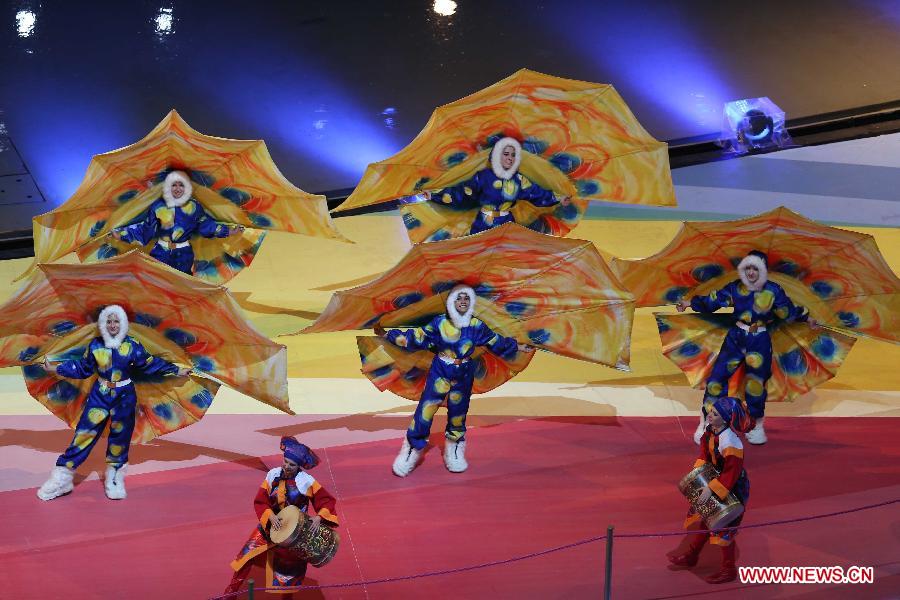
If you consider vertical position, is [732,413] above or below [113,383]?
above

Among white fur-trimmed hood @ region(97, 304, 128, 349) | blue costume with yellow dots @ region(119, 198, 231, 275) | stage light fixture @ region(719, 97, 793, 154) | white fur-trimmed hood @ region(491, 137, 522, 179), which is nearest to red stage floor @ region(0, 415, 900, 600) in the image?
white fur-trimmed hood @ region(97, 304, 128, 349)

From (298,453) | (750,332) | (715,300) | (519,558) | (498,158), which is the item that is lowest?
(519,558)

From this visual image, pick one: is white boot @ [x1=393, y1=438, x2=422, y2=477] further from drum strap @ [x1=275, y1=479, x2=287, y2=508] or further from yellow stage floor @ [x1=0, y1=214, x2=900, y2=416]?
drum strap @ [x1=275, y1=479, x2=287, y2=508]

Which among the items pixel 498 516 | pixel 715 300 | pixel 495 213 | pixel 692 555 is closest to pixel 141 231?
pixel 495 213

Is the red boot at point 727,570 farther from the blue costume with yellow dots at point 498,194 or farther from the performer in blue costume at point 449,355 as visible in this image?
the blue costume with yellow dots at point 498,194

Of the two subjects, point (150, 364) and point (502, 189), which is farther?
point (502, 189)

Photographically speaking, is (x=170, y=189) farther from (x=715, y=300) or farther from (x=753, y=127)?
(x=753, y=127)

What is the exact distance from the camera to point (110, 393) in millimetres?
8023

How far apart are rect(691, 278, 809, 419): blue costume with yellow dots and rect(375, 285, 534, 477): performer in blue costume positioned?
106 cm

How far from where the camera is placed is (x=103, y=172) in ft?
30.7

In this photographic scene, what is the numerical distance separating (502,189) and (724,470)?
274 cm

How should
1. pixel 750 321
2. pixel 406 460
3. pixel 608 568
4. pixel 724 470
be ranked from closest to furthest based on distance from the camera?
pixel 608 568, pixel 724 470, pixel 406 460, pixel 750 321

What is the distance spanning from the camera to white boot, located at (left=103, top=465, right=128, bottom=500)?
8.11 m

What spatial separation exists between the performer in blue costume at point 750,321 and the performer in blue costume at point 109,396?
271cm
